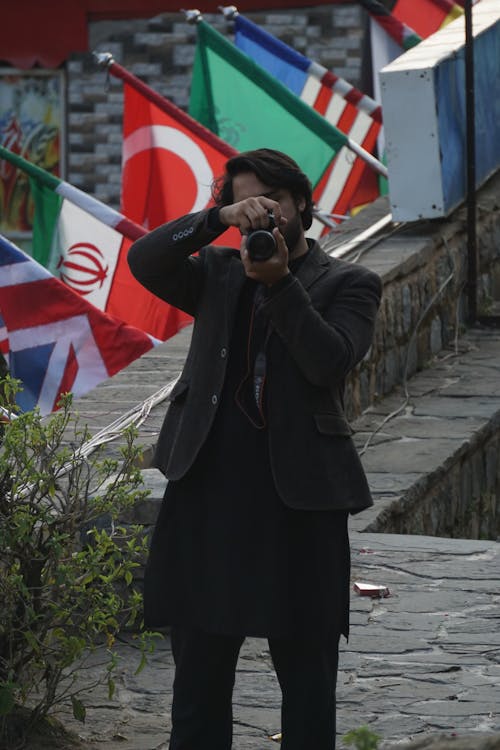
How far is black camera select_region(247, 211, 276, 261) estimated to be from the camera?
3695mm

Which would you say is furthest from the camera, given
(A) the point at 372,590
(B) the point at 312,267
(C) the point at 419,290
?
(C) the point at 419,290

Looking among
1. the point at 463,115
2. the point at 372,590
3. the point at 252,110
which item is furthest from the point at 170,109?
the point at 372,590

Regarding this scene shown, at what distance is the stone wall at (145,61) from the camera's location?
50.4 ft

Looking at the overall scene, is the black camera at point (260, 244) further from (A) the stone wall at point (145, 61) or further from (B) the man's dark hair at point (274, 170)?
(A) the stone wall at point (145, 61)

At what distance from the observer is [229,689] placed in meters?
4.00

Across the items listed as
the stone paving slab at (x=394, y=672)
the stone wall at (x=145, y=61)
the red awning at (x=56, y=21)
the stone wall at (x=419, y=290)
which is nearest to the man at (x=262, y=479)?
the stone paving slab at (x=394, y=672)

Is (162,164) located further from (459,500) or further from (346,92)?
(459,500)

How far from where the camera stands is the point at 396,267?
28.3 feet

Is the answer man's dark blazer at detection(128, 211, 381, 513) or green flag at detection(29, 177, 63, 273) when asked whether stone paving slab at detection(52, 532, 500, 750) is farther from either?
green flag at detection(29, 177, 63, 273)

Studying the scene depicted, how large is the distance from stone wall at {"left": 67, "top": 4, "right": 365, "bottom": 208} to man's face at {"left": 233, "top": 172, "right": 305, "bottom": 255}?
11526mm

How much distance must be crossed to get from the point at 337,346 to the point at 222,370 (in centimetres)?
28

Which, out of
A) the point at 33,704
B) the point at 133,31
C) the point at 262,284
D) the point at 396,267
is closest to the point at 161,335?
the point at 396,267

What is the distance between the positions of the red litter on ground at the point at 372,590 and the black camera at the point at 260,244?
236 cm

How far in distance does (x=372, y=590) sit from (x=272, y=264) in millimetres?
2345
